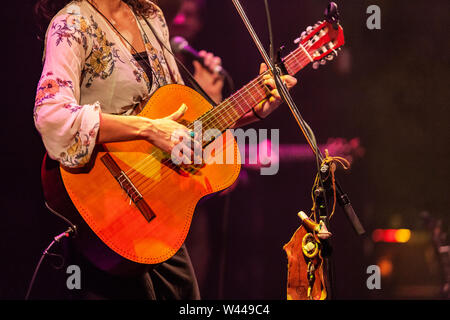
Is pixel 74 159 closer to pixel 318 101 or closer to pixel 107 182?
pixel 107 182

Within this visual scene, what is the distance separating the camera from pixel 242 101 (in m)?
1.92

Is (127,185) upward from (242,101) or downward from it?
downward

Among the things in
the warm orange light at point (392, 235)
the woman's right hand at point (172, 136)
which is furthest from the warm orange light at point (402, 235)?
the woman's right hand at point (172, 136)

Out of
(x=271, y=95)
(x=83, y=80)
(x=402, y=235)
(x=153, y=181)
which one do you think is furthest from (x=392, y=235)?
(x=83, y=80)

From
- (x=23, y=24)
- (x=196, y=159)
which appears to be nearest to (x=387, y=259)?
(x=196, y=159)

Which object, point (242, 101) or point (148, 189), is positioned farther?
point (242, 101)

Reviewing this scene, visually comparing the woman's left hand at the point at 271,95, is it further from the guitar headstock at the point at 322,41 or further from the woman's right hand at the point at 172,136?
the woman's right hand at the point at 172,136

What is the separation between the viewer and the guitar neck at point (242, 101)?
6.07ft

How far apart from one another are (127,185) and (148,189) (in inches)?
3.1

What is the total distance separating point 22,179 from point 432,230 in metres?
2.44

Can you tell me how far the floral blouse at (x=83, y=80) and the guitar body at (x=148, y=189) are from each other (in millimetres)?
76

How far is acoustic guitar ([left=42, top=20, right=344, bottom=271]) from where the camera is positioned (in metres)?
1.55

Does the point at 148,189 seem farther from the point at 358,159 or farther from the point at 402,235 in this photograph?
the point at 402,235

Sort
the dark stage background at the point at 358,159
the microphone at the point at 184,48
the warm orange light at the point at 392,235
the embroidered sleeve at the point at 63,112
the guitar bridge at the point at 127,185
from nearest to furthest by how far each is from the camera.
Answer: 1. the embroidered sleeve at the point at 63,112
2. the guitar bridge at the point at 127,185
3. the microphone at the point at 184,48
4. the dark stage background at the point at 358,159
5. the warm orange light at the point at 392,235
